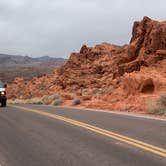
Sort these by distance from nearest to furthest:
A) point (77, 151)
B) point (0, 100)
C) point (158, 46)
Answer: point (77, 151)
point (0, 100)
point (158, 46)

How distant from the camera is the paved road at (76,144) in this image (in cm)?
929

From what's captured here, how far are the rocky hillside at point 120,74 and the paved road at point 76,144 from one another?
32.9 feet

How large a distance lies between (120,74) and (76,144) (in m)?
33.6

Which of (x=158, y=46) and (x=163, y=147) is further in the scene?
(x=158, y=46)

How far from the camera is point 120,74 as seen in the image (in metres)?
44.8

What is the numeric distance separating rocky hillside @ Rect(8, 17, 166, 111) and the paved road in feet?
32.9

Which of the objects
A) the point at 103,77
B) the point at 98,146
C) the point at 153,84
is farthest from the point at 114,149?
the point at 103,77

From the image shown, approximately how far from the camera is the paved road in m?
9.29

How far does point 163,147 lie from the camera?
10.8 metres

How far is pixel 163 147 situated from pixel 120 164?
223 centimetres

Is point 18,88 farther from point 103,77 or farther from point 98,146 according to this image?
point 98,146

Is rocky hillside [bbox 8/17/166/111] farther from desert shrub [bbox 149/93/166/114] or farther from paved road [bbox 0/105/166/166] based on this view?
paved road [bbox 0/105/166/166]

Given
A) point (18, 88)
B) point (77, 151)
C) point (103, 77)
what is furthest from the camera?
point (18, 88)

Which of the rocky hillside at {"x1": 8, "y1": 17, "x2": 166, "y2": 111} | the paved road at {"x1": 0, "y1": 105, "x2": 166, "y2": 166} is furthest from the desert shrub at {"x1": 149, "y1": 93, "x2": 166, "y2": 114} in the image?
the paved road at {"x1": 0, "y1": 105, "x2": 166, "y2": 166}
